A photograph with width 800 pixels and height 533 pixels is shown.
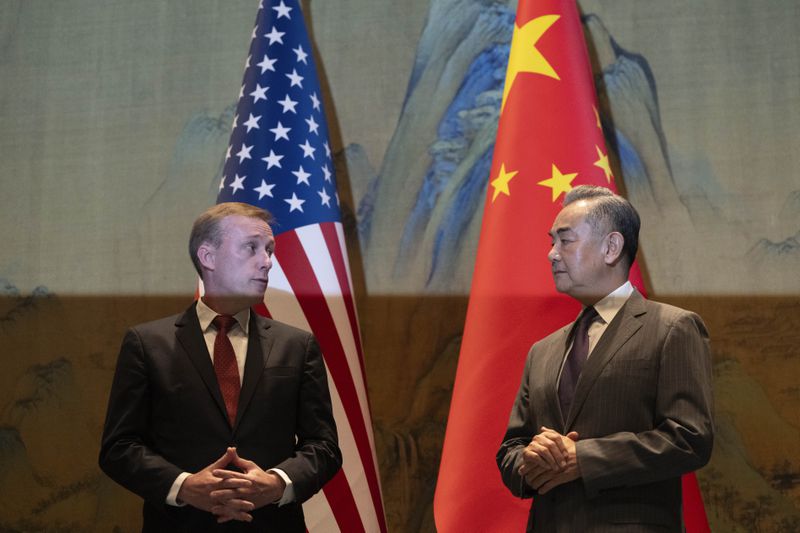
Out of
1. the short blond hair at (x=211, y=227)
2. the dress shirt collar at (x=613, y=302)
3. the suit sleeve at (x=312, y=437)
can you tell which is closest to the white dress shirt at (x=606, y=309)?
the dress shirt collar at (x=613, y=302)

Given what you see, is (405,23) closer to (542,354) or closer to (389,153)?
(389,153)

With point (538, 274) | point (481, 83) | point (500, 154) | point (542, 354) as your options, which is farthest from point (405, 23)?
point (542, 354)

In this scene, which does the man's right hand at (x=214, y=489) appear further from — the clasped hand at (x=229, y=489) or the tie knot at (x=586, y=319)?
the tie knot at (x=586, y=319)

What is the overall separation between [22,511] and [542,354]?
2.66m

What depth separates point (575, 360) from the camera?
265cm

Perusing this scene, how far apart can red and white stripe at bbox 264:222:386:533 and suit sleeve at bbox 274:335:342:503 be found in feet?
2.96

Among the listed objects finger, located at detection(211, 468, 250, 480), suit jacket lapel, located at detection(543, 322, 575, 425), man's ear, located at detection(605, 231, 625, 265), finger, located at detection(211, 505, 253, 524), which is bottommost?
finger, located at detection(211, 505, 253, 524)

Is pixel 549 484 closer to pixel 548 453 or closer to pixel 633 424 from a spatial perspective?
pixel 548 453

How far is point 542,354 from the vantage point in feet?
9.23

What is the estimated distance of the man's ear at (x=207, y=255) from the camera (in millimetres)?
2857

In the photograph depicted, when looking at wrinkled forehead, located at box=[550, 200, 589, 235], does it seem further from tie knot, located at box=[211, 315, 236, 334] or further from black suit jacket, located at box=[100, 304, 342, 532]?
tie knot, located at box=[211, 315, 236, 334]

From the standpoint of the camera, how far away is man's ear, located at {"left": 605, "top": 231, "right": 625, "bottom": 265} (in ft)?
8.92

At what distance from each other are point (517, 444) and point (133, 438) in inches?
41.3

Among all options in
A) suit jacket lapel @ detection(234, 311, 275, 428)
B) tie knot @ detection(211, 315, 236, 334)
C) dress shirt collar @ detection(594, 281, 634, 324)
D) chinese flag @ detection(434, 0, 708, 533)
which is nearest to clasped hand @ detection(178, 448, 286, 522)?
suit jacket lapel @ detection(234, 311, 275, 428)
